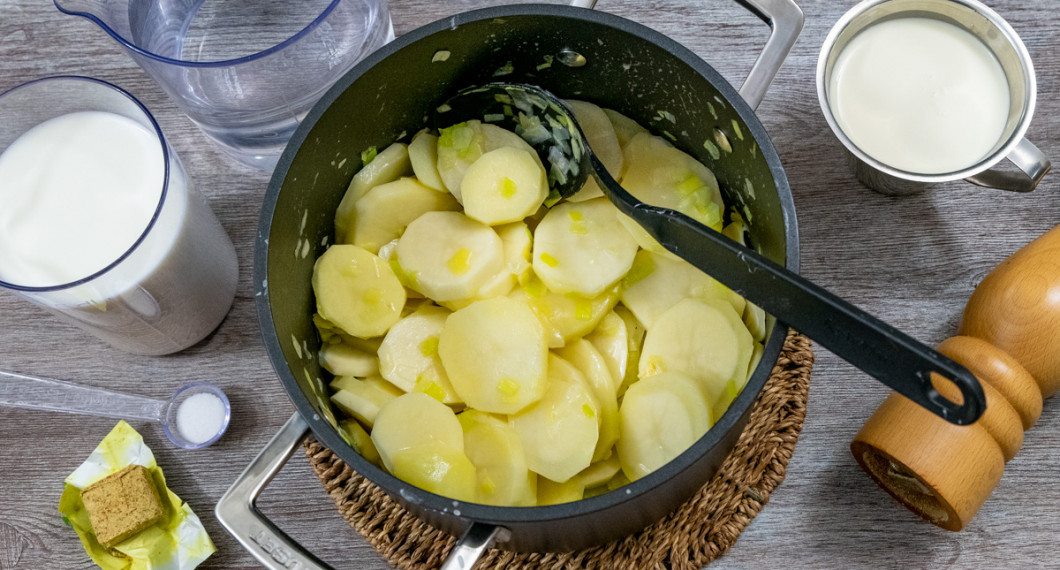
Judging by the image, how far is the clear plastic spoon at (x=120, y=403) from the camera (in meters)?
1.13

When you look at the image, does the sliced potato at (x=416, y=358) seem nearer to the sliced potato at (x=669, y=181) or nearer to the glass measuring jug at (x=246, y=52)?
the sliced potato at (x=669, y=181)

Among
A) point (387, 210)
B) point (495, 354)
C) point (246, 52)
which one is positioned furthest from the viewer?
point (246, 52)

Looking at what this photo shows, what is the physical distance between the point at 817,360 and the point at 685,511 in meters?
0.30

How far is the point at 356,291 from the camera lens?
0.98 m

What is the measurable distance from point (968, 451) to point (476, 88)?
721 mm

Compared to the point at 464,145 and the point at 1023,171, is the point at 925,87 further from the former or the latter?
the point at 464,145

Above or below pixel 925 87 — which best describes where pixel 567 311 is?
below

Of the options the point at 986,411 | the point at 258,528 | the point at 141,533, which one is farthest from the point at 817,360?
the point at 141,533

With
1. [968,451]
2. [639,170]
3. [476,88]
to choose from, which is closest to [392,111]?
[476,88]

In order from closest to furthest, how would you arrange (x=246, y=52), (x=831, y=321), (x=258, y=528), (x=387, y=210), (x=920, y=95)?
(x=831, y=321), (x=258, y=528), (x=387, y=210), (x=920, y=95), (x=246, y=52)

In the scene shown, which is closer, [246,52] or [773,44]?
[773,44]

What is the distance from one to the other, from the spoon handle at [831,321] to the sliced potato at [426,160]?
1.04ft

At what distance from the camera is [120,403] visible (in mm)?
1139

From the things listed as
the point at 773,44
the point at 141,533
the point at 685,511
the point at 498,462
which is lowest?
the point at 141,533
